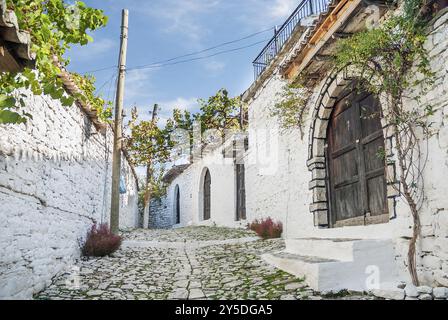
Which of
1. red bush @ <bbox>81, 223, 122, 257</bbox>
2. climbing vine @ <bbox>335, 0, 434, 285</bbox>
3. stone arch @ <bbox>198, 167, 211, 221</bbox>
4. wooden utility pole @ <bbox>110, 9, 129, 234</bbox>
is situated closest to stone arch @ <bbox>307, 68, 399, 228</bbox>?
climbing vine @ <bbox>335, 0, 434, 285</bbox>

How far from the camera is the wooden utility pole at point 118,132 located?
8695mm

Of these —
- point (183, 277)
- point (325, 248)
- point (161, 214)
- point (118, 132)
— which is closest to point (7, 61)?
point (183, 277)

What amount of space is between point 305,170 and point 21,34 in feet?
18.4

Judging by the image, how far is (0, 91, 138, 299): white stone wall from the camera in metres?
3.78

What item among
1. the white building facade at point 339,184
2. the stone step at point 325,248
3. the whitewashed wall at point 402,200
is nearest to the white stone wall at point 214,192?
the white building facade at point 339,184

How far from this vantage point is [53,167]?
511 centimetres

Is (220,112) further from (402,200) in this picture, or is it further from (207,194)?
(402,200)

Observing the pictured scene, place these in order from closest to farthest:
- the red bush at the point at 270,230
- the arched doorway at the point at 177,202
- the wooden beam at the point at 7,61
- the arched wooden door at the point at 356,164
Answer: the wooden beam at the point at 7,61 → the arched wooden door at the point at 356,164 → the red bush at the point at 270,230 → the arched doorway at the point at 177,202

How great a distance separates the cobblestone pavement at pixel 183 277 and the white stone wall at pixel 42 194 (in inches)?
15.7

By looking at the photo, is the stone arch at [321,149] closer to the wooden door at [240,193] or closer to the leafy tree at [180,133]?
the wooden door at [240,193]

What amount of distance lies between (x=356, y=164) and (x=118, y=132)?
5.95 metres

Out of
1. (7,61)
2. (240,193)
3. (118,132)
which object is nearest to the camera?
(7,61)

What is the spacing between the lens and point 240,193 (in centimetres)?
1236
